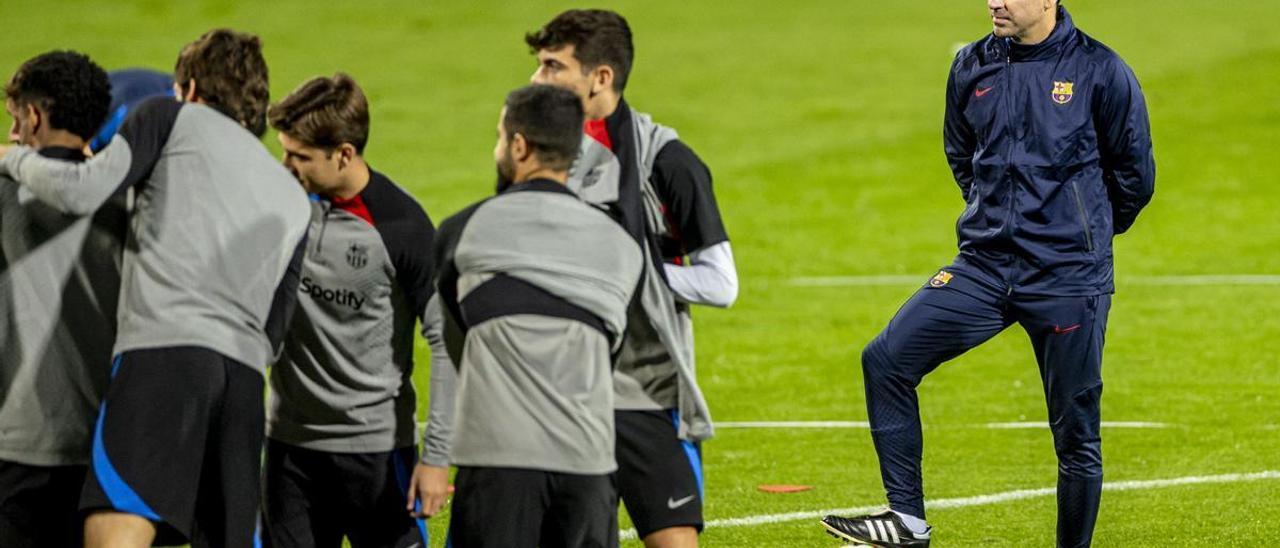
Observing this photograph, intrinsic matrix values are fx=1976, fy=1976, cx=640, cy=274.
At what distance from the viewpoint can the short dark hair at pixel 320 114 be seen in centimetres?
526

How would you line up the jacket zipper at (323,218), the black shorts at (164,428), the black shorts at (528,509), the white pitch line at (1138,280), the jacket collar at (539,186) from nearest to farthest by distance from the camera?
the black shorts at (528,509)
the jacket collar at (539,186)
the black shorts at (164,428)
the jacket zipper at (323,218)
the white pitch line at (1138,280)

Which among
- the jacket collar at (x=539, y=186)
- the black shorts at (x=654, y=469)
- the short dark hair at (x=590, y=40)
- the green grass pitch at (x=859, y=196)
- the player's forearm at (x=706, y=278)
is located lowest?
the green grass pitch at (x=859, y=196)

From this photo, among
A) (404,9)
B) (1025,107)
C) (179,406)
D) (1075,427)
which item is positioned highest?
(1025,107)

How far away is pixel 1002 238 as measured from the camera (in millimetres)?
6574

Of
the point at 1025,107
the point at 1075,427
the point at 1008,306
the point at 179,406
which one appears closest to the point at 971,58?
the point at 1025,107

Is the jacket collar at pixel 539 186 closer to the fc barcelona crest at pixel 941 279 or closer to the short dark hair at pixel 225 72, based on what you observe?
the short dark hair at pixel 225 72

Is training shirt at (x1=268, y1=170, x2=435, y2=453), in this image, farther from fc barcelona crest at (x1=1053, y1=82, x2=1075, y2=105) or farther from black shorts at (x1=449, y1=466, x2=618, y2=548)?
fc barcelona crest at (x1=1053, y1=82, x2=1075, y2=105)

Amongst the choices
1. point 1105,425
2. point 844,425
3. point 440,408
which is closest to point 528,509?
point 440,408

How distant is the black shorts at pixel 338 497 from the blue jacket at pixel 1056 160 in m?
2.23

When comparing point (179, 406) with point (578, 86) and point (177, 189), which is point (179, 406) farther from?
point (578, 86)

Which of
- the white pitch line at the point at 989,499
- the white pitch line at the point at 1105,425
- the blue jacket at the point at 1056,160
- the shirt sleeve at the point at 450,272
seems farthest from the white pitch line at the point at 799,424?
the shirt sleeve at the point at 450,272

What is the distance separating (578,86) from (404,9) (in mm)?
25113

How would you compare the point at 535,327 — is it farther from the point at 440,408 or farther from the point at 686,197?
the point at 686,197

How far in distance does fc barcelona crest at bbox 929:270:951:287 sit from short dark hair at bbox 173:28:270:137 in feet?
8.62
